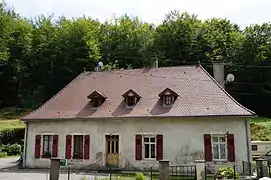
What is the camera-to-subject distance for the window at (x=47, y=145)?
24747mm

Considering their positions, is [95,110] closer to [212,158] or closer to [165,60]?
[212,158]

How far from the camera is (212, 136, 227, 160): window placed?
22.3 metres

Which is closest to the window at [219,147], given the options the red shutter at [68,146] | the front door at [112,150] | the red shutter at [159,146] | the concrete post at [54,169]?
the red shutter at [159,146]

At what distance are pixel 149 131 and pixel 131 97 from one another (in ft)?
9.35

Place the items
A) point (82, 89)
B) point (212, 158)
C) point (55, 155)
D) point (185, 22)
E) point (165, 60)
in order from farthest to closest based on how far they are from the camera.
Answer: point (185, 22)
point (165, 60)
point (82, 89)
point (55, 155)
point (212, 158)

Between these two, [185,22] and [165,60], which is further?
[185,22]

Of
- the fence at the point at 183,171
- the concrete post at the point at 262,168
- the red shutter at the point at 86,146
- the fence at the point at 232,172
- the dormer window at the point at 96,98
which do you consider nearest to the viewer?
the concrete post at the point at 262,168

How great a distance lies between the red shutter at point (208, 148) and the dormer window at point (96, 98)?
24.5 ft

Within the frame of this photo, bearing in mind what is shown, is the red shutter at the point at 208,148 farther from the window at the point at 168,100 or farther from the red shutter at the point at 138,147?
the red shutter at the point at 138,147

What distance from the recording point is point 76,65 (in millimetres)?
51062

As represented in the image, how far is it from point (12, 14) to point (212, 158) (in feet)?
143

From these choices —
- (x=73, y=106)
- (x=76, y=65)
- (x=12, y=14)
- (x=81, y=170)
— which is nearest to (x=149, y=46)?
(x=76, y=65)

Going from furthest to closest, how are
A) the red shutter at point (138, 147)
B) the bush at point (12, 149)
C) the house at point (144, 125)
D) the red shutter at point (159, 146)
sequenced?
→ the bush at point (12, 149), the red shutter at point (138, 147), the red shutter at point (159, 146), the house at point (144, 125)

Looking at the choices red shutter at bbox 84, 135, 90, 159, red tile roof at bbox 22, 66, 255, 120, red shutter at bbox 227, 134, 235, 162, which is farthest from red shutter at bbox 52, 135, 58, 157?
red shutter at bbox 227, 134, 235, 162
